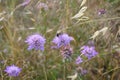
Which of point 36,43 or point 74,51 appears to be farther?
point 74,51

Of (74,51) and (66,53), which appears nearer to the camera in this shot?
(66,53)

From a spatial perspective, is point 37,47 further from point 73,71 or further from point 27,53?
point 27,53

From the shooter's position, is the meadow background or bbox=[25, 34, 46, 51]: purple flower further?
the meadow background

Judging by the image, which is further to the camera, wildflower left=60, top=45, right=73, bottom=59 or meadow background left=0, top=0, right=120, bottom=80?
meadow background left=0, top=0, right=120, bottom=80

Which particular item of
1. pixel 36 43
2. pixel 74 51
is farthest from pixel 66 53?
pixel 74 51

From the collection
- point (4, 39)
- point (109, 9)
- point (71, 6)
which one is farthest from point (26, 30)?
point (109, 9)

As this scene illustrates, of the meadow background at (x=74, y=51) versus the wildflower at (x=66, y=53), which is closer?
the wildflower at (x=66, y=53)

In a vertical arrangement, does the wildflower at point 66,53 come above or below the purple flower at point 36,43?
below

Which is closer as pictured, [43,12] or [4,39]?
[43,12]

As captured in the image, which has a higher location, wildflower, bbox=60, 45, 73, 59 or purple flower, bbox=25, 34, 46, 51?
purple flower, bbox=25, 34, 46, 51

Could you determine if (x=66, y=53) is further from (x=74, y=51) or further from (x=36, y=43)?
(x=74, y=51)

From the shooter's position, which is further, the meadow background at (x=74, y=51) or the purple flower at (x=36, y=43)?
the meadow background at (x=74, y=51)
